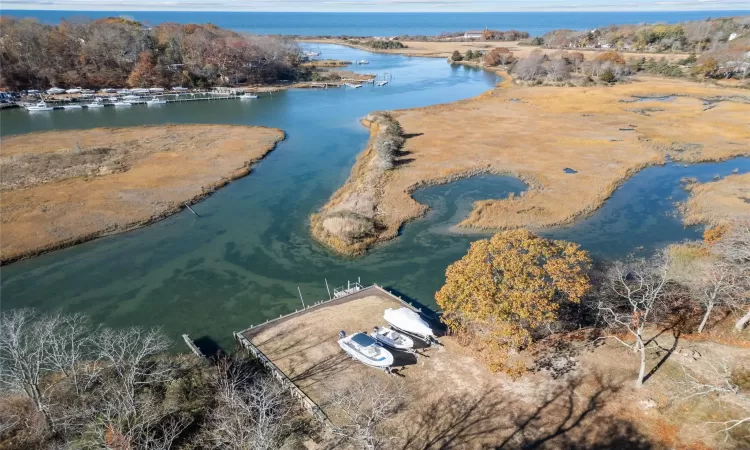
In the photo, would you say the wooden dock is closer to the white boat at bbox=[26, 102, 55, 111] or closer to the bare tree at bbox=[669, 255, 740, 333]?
the bare tree at bbox=[669, 255, 740, 333]

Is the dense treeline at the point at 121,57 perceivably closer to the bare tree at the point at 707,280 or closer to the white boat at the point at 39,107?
the white boat at the point at 39,107

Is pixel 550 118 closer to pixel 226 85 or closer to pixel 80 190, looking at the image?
pixel 80 190

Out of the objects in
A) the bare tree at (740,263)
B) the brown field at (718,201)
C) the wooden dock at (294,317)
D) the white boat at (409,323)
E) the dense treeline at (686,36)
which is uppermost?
the dense treeline at (686,36)

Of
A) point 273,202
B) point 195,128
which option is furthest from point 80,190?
point 195,128

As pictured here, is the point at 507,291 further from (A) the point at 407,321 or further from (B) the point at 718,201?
(B) the point at 718,201

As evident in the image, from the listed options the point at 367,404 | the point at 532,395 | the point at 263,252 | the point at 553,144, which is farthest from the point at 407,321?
the point at 553,144

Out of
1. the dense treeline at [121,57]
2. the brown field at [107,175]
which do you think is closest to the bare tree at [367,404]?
the brown field at [107,175]

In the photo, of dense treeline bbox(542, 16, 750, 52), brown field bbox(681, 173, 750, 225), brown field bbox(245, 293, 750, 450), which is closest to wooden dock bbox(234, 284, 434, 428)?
brown field bbox(245, 293, 750, 450)
